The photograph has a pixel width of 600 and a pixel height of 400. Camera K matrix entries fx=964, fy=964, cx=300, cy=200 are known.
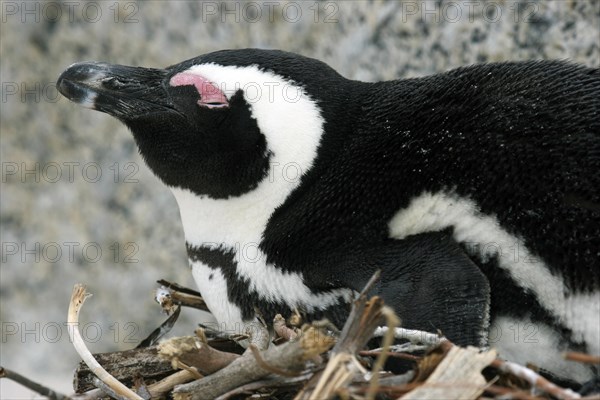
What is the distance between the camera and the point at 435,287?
4.30ft

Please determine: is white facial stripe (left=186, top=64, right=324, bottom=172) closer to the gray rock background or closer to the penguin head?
the penguin head

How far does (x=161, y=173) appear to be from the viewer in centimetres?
164

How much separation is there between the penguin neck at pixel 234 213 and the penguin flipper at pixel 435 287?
0.76ft

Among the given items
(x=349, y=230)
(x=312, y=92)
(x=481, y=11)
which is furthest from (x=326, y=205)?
(x=481, y=11)

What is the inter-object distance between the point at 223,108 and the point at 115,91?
7.6 inches

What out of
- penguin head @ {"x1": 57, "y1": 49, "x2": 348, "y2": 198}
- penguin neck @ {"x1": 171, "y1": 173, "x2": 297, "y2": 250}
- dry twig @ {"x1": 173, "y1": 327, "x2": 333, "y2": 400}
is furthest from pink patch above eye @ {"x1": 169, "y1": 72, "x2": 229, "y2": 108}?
dry twig @ {"x1": 173, "y1": 327, "x2": 333, "y2": 400}

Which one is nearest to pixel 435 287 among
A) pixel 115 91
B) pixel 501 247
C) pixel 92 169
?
pixel 501 247

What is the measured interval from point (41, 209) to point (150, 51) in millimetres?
539

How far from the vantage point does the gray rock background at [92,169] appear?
2318 millimetres

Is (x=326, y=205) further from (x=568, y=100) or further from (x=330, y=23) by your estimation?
(x=330, y=23)

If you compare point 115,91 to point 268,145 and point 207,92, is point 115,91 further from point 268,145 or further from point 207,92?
point 268,145

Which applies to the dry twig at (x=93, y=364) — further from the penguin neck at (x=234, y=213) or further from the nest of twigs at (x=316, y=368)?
the penguin neck at (x=234, y=213)

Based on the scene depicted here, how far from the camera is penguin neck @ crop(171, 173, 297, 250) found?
5.06 feet

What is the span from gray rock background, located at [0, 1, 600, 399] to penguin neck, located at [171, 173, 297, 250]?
27.6 inches
